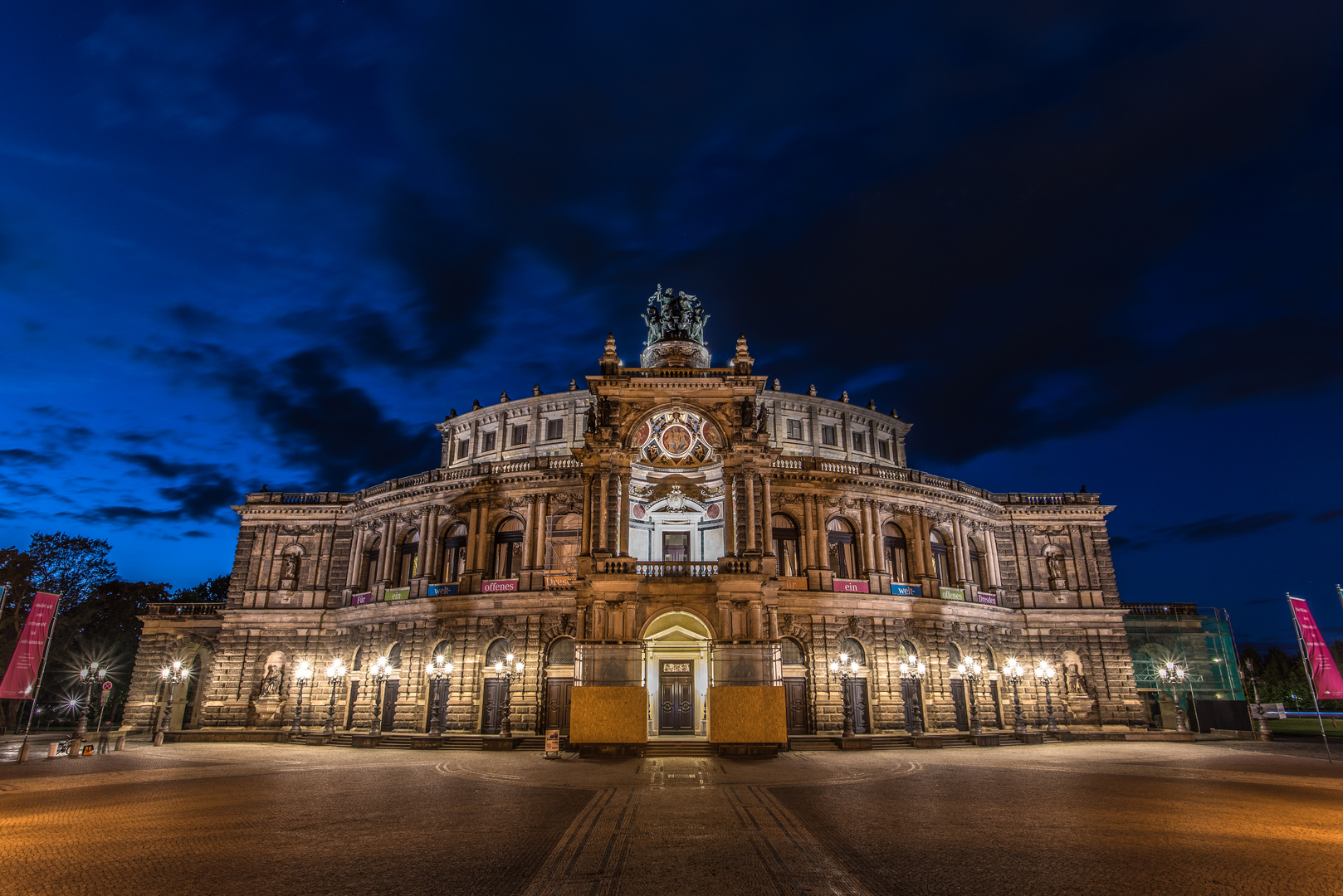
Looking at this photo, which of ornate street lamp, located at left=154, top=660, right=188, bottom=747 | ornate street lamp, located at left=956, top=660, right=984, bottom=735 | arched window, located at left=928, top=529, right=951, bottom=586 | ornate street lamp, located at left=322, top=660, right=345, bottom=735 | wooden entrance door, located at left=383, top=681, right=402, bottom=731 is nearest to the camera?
ornate street lamp, located at left=956, top=660, right=984, bottom=735

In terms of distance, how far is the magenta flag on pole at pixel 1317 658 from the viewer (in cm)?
2919

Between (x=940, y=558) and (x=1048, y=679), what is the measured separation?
30.6 ft

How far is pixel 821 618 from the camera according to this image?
40.5 m

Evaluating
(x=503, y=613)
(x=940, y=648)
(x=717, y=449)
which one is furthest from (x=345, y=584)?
(x=940, y=648)

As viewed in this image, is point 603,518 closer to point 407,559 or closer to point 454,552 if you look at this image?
point 454,552

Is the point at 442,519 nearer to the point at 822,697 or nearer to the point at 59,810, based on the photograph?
the point at 822,697

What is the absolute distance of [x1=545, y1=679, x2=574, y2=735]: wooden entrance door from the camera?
126 feet

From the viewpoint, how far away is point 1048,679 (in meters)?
43.3

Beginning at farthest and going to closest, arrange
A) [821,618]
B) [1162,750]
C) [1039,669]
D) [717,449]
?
[1039,669], [821,618], [717,449], [1162,750]

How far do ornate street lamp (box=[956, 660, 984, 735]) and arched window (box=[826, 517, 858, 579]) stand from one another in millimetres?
8219

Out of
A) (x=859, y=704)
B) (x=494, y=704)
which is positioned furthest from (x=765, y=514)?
(x=494, y=704)

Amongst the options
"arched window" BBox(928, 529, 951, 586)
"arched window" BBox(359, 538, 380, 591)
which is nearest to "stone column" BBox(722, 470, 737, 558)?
"arched window" BBox(928, 529, 951, 586)

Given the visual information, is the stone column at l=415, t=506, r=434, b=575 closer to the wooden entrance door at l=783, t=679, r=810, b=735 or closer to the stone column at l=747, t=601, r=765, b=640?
the stone column at l=747, t=601, r=765, b=640

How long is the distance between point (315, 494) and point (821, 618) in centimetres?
3586
